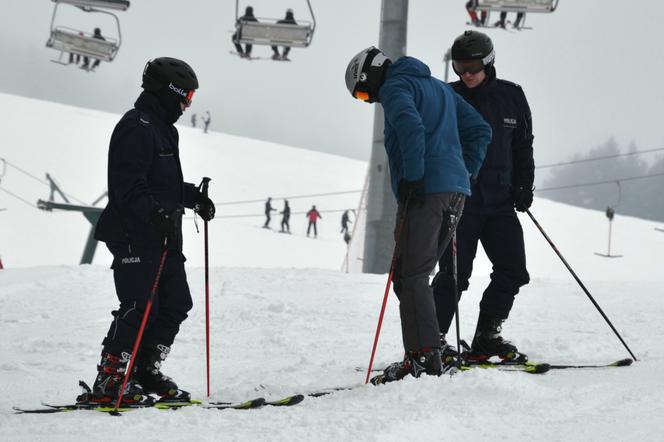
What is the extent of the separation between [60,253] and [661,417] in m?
21.5

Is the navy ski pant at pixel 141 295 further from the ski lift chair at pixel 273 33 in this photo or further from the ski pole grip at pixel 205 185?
the ski lift chair at pixel 273 33

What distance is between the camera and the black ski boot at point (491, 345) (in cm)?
461

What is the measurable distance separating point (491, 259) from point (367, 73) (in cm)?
135

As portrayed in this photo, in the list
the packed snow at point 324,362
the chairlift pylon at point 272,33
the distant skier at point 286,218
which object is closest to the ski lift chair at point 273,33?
the chairlift pylon at point 272,33

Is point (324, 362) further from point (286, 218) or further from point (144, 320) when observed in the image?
point (286, 218)

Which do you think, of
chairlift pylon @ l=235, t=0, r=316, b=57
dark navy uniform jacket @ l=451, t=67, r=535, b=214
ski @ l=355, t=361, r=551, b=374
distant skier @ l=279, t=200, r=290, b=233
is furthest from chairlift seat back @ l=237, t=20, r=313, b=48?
distant skier @ l=279, t=200, r=290, b=233

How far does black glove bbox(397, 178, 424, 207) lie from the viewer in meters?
3.72

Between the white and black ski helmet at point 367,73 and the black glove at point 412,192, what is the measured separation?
48 cm

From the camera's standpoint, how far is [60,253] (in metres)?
22.8

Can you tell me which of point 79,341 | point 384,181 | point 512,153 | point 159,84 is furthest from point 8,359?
point 384,181

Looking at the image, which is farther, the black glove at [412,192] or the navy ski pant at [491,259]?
the navy ski pant at [491,259]

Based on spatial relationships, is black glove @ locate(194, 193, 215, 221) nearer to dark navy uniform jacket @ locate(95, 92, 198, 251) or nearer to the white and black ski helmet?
dark navy uniform jacket @ locate(95, 92, 198, 251)

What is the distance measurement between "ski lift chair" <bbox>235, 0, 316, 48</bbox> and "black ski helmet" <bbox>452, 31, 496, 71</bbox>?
9056mm

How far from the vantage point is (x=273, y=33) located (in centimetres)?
1361
